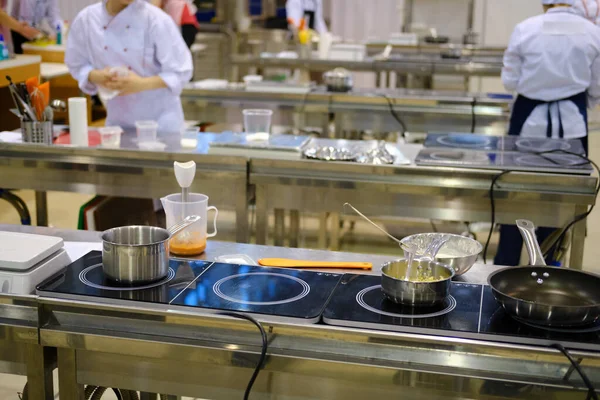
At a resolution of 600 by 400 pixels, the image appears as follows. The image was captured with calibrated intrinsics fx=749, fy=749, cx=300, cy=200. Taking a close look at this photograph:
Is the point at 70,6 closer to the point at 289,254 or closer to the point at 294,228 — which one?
the point at 294,228

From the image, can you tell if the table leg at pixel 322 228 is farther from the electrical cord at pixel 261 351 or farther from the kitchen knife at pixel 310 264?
the electrical cord at pixel 261 351

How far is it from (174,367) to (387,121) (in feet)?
9.66

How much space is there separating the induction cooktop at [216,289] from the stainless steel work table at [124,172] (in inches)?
43.4

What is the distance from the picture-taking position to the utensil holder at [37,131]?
2.81 m

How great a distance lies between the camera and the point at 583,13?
3525 millimetres

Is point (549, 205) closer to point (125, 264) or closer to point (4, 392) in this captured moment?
point (125, 264)

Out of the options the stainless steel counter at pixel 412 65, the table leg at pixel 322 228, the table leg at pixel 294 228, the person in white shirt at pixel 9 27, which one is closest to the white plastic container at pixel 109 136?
the table leg at pixel 294 228

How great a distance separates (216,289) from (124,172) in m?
1.43

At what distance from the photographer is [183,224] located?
1626mm

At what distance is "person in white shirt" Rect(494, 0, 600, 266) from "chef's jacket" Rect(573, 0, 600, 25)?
0.12ft

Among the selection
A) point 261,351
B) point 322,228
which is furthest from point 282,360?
point 322,228

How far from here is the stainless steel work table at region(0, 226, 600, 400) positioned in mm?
1254

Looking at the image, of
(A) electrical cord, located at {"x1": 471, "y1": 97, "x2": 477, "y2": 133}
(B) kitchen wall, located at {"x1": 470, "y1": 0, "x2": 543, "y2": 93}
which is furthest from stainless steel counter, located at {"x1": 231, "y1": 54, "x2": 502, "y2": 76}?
(B) kitchen wall, located at {"x1": 470, "y1": 0, "x2": 543, "y2": 93}

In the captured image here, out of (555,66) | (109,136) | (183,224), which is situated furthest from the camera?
(555,66)
